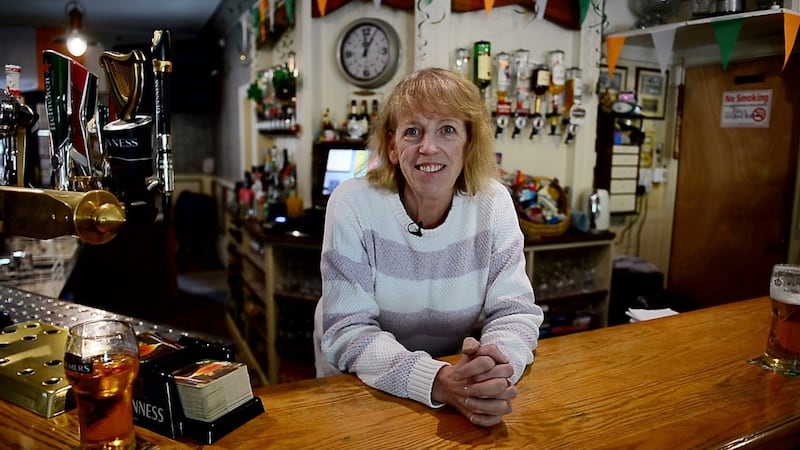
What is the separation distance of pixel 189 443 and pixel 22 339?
51cm

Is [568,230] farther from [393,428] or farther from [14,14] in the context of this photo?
[14,14]

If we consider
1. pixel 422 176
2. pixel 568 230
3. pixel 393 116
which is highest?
pixel 393 116

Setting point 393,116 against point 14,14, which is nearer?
point 393,116

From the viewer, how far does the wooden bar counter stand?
0.97 meters

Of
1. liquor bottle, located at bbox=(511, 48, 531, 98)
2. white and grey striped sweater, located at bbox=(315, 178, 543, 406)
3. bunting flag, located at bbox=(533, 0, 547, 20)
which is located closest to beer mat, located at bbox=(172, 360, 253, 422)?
white and grey striped sweater, located at bbox=(315, 178, 543, 406)

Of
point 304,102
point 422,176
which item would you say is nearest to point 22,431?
point 422,176

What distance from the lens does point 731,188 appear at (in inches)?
151

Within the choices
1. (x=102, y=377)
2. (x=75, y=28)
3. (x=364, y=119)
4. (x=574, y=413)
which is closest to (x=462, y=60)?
(x=364, y=119)

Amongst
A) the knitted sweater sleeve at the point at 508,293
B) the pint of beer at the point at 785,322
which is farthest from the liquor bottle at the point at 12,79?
the pint of beer at the point at 785,322

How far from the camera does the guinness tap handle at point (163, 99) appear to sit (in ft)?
2.96

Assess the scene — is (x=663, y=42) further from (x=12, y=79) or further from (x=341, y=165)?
(x=12, y=79)

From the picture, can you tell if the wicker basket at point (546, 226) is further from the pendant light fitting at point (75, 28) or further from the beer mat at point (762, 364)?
the pendant light fitting at point (75, 28)

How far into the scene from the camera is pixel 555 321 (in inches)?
135

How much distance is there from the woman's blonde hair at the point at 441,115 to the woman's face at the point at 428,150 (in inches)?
0.8
